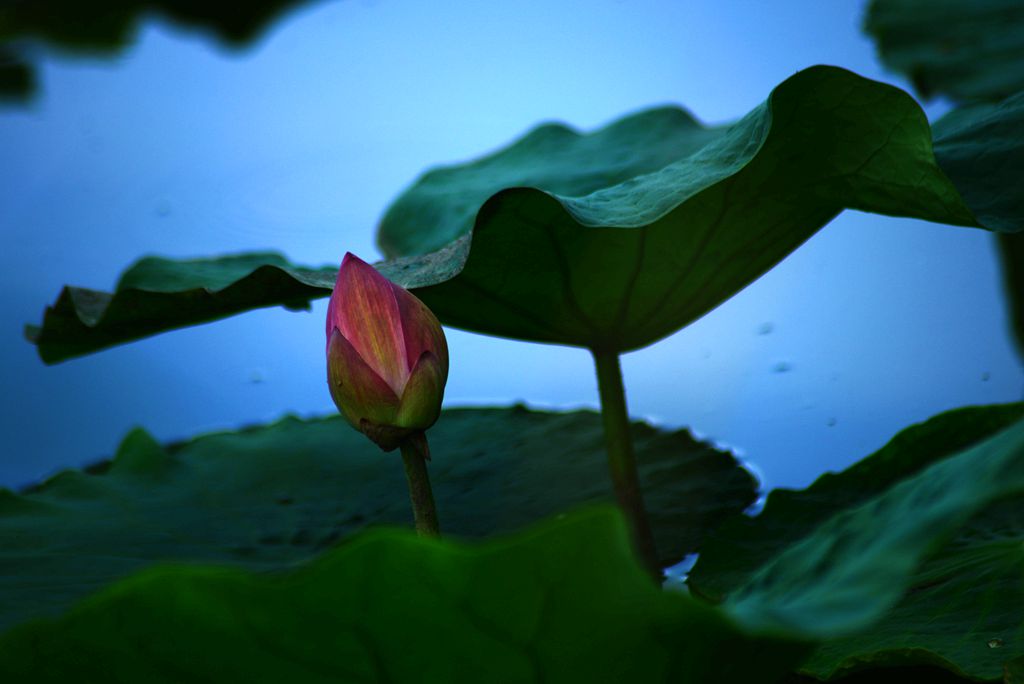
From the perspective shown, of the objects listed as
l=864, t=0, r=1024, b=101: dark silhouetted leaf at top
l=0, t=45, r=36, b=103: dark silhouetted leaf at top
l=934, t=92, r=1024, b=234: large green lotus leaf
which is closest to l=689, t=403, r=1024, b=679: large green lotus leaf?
l=934, t=92, r=1024, b=234: large green lotus leaf

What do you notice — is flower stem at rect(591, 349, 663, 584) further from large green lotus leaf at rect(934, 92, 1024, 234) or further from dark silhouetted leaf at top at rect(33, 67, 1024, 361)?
large green lotus leaf at rect(934, 92, 1024, 234)

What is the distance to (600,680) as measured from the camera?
1.45 feet

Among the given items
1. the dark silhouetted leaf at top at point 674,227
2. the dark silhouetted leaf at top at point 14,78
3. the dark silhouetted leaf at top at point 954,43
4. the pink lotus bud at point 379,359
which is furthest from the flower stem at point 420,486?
the dark silhouetted leaf at top at point 14,78

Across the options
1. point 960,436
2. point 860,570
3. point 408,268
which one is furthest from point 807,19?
point 860,570

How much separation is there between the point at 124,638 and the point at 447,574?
143 millimetres

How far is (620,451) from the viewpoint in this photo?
0.93 metres

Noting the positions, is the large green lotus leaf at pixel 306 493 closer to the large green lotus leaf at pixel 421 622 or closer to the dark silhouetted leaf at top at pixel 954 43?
the large green lotus leaf at pixel 421 622

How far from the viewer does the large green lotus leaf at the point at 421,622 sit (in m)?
0.38

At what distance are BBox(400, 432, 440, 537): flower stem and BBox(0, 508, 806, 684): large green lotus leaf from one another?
197 millimetres

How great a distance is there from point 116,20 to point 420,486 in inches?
107

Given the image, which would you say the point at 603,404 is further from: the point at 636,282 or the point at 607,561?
the point at 607,561

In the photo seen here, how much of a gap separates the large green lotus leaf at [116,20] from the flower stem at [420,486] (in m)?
2.28

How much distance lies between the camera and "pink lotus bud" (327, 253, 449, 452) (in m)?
0.61

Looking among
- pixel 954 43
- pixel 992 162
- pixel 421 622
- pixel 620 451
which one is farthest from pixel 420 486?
pixel 954 43
